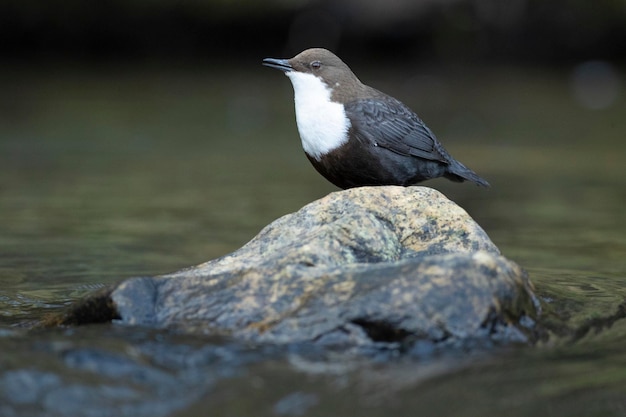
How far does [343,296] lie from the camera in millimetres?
3428

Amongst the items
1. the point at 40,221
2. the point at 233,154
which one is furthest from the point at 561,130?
the point at 40,221

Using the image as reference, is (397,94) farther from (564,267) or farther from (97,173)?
(564,267)

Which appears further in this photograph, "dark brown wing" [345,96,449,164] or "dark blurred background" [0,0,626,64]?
"dark blurred background" [0,0,626,64]

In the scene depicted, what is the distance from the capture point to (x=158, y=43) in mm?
15281

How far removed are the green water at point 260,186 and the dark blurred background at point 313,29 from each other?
654mm

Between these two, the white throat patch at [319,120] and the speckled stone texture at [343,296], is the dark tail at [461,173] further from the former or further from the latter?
the speckled stone texture at [343,296]

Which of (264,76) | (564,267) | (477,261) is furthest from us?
(264,76)

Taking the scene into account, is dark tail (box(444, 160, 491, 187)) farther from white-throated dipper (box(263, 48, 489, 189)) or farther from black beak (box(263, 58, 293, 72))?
black beak (box(263, 58, 293, 72))

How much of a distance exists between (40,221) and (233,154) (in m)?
3.15

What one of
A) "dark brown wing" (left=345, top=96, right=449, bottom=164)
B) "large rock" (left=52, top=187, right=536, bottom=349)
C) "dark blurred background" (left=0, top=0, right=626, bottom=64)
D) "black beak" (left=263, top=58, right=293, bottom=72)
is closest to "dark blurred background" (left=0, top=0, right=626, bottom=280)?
"dark blurred background" (left=0, top=0, right=626, bottom=64)

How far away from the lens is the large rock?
11.1ft

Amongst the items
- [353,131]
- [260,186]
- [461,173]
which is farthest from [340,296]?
[260,186]

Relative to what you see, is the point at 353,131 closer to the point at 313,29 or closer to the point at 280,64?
the point at 280,64

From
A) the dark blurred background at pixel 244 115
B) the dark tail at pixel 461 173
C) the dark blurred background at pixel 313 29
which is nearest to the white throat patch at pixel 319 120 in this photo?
the dark tail at pixel 461 173
